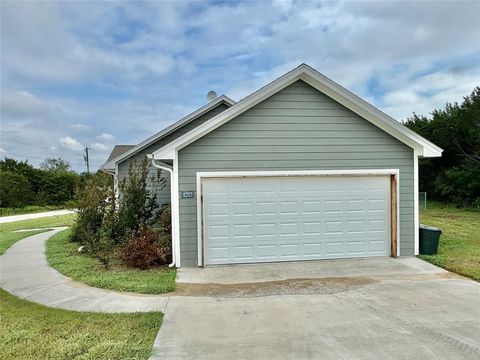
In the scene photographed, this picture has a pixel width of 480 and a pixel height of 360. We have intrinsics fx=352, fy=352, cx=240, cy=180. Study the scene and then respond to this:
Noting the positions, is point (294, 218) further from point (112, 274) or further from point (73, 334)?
point (73, 334)

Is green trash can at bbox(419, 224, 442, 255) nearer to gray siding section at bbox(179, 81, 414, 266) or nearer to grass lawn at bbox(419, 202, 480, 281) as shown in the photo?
grass lawn at bbox(419, 202, 480, 281)

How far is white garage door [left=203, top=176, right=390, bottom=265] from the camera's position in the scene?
863cm

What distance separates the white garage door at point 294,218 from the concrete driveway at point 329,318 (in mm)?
1018

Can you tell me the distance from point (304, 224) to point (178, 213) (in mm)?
3159

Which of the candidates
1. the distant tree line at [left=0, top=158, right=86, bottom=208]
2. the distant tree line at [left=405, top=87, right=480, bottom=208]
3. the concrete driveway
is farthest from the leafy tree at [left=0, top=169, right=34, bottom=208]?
the distant tree line at [left=405, top=87, right=480, bottom=208]

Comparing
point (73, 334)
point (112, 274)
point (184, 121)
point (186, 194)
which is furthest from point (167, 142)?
point (73, 334)

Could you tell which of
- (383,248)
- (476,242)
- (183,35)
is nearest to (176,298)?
(383,248)

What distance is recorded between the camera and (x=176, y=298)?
6164 millimetres

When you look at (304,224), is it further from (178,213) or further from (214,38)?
(214,38)

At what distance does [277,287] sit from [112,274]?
11.9ft

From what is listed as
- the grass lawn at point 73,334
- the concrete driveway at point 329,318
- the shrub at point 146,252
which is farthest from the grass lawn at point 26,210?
the grass lawn at point 73,334

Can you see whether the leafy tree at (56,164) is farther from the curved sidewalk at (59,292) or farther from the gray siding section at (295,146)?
the gray siding section at (295,146)

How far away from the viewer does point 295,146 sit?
8.83 metres

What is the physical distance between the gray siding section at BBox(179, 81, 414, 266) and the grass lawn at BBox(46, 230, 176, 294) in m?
1.14
